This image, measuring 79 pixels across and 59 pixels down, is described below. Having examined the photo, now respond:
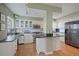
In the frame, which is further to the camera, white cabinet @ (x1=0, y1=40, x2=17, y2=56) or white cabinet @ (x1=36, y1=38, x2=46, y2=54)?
white cabinet @ (x1=36, y1=38, x2=46, y2=54)

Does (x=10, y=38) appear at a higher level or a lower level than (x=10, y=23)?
lower

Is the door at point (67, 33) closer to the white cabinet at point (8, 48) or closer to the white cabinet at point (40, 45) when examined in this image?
the white cabinet at point (40, 45)

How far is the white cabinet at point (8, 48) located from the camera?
195 cm

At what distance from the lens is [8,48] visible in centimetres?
203

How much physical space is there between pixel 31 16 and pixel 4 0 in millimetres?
592

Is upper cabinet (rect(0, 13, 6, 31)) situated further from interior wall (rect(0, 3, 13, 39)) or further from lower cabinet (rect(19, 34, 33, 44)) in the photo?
lower cabinet (rect(19, 34, 33, 44))

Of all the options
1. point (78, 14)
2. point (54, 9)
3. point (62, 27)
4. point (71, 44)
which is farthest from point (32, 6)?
point (71, 44)

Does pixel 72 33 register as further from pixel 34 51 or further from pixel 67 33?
pixel 34 51

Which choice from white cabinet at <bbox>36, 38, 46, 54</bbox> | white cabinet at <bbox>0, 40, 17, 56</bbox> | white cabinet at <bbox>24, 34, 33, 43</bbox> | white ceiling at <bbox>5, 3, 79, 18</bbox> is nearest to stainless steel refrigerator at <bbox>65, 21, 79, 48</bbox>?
white ceiling at <bbox>5, 3, 79, 18</bbox>

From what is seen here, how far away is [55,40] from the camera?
7.00ft

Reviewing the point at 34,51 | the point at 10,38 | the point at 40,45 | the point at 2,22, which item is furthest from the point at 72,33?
the point at 2,22

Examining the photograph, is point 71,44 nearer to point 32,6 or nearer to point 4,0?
point 32,6

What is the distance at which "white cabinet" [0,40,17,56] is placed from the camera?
1.95 m

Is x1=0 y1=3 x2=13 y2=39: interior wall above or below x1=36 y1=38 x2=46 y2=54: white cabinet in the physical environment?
above
